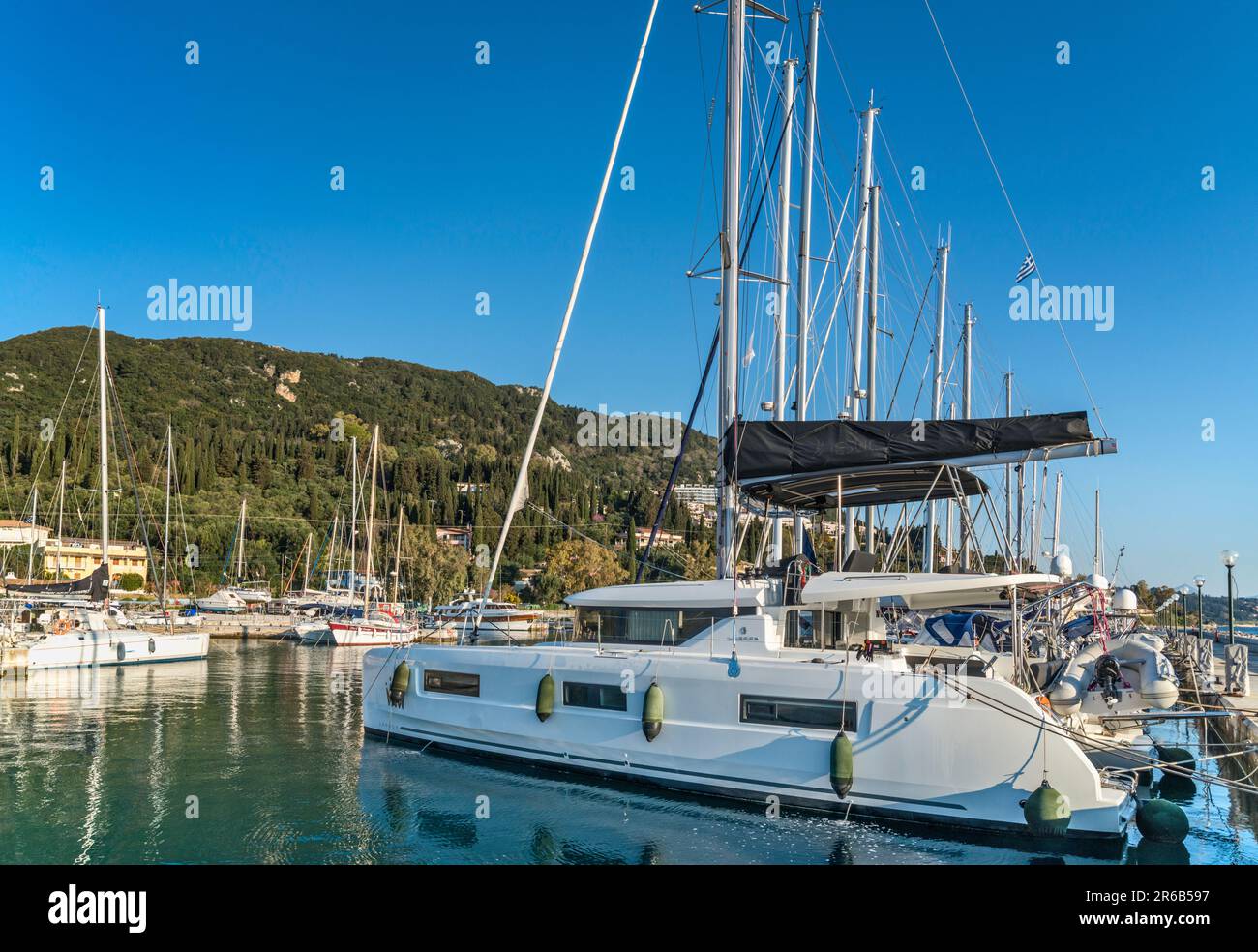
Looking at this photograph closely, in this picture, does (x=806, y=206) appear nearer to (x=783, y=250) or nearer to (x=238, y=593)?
(x=783, y=250)

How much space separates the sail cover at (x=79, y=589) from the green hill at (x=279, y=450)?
187 inches

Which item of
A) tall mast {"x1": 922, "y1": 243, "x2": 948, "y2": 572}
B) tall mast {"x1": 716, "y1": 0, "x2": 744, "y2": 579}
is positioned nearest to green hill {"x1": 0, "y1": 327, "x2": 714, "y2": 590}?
tall mast {"x1": 922, "y1": 243, "x2": 948, "y2": 572}

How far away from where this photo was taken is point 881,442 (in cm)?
1330

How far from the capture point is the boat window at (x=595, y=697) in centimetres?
1418

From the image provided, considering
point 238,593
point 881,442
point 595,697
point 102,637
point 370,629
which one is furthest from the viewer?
point 238,593

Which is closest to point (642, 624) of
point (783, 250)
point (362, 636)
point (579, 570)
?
point (783, 250)

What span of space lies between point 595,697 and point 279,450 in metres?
98.9

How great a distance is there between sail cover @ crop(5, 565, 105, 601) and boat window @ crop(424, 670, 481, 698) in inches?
831

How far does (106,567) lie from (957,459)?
30420 millimetres

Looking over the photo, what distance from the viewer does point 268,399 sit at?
516 feet

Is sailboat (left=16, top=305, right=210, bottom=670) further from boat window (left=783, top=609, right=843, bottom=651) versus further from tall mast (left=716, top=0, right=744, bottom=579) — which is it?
boat window (left=783, top=609, right=843, bottom=651)

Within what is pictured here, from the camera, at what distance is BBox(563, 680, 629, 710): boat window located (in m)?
14.2
